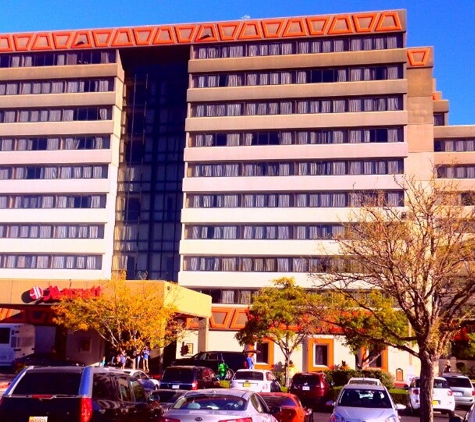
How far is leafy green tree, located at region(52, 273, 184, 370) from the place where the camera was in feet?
118

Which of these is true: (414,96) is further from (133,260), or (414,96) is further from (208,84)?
(133,260)

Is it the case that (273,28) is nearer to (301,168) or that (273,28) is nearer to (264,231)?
(301,168)

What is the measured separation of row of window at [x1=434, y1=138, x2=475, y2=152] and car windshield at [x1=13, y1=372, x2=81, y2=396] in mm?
57803

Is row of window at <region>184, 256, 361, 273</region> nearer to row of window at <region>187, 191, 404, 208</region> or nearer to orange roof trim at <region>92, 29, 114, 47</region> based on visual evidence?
row of window at <region>187, 191, 404, 208</region>

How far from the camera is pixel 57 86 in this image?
213ft

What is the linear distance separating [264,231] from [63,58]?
25.8 metres

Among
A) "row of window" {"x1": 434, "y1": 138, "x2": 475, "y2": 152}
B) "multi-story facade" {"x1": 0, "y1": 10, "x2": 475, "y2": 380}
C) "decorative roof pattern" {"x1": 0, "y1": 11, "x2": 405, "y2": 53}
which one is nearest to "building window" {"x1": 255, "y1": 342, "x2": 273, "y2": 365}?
"multi-story facade" {"x1": 0, "y1": 10, "x2": 475, "y2": 380}

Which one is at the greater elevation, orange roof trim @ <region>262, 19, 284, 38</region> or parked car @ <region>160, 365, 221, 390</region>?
orange roof trim @ <region>262, 19, 284, 38</region>

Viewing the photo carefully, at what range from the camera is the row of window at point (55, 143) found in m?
63.1

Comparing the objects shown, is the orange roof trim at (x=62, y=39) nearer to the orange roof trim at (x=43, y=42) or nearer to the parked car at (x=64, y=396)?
the orange roof trim at (x=43, y=42)

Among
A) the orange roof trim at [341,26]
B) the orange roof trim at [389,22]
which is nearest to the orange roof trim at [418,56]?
the orange roof trim at [389,22]

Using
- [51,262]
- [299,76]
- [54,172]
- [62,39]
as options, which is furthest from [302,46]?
[51,262]

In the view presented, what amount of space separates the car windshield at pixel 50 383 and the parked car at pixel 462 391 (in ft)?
82.9

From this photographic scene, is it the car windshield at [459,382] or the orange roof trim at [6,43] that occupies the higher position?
the orange roof trim at [6,43]
